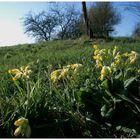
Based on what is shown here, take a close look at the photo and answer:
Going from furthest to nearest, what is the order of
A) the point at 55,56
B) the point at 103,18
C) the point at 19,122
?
the point at 103,18 < the point at 55,56 < the point at 19,122

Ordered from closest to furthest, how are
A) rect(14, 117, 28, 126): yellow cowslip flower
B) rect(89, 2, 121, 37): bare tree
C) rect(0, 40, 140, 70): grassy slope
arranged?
rect(14, 117, 28, 126): yellow cowslip flower
rect(0, 40, 140, 70): grassy slope
rect(89, 2, 121, 37): bare tree

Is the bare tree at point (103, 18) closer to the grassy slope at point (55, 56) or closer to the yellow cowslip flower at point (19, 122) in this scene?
the grassy slope at point (55, 56)

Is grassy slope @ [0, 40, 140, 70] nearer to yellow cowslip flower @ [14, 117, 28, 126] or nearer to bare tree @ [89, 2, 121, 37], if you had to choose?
yellow cowslip flower @ [14, 117, 28, 126]

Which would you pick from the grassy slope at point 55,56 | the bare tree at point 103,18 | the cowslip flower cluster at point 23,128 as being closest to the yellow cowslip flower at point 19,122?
the cowslip flower cluster at point 23,128

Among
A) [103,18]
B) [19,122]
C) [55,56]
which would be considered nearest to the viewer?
[19,122]

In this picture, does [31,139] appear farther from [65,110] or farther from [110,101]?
[110,101]

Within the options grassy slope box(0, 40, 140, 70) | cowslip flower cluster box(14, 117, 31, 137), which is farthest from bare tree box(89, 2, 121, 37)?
cowslip flower cluster box(14, 117, 31, 137)

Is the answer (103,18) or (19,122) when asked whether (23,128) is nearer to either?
(19,122)

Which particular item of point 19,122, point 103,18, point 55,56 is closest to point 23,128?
point 19,122

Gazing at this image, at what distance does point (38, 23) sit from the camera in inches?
1740

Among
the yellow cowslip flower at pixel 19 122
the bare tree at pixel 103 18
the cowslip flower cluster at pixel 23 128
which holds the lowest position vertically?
the bare tree at pixel 103 18

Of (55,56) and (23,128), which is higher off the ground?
(23,128)

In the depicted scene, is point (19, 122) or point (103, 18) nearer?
point (19, 122)

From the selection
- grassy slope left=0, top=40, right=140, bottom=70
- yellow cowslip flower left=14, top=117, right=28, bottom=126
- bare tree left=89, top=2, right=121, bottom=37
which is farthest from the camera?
bare tree left=89, top=2, right=121, bottom=37
